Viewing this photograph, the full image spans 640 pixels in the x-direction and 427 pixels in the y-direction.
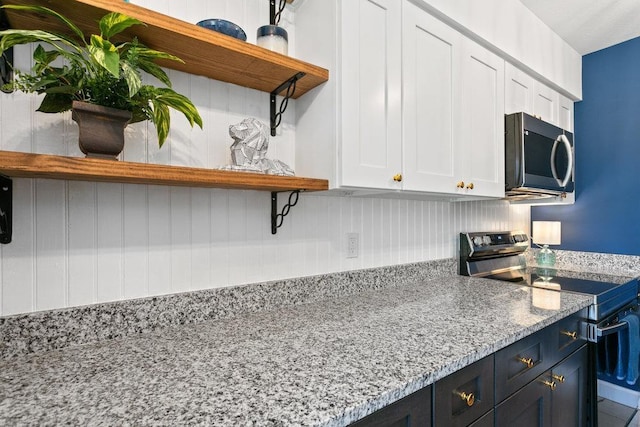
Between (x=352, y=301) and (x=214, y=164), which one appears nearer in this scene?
(x=214, y=164)

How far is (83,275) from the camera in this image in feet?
3.09

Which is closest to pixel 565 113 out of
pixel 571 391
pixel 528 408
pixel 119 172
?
pixel 571 391

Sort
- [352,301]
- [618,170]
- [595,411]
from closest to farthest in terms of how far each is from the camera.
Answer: [352,301] < [595,411] < [618,170]

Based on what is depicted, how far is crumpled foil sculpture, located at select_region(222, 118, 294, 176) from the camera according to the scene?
1.10 meters

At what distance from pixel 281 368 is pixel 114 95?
768 mm

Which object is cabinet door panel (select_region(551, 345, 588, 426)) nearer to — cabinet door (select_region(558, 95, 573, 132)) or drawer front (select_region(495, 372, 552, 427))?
drawer front (select_region(495, 372, 552, 427))

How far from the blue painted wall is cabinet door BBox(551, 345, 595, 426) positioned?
141 centimetres

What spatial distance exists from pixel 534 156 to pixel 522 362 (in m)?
1.23

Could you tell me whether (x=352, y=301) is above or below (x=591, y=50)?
below

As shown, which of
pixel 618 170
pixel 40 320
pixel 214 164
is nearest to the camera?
pixel 40 320

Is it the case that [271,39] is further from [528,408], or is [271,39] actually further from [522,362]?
[528,408]

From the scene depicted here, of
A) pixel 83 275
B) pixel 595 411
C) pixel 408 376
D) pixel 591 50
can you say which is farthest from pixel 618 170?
pixel 83 275

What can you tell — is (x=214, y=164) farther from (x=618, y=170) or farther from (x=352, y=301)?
(x=618, y=170)

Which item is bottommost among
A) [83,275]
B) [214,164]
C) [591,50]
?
[83,275]
